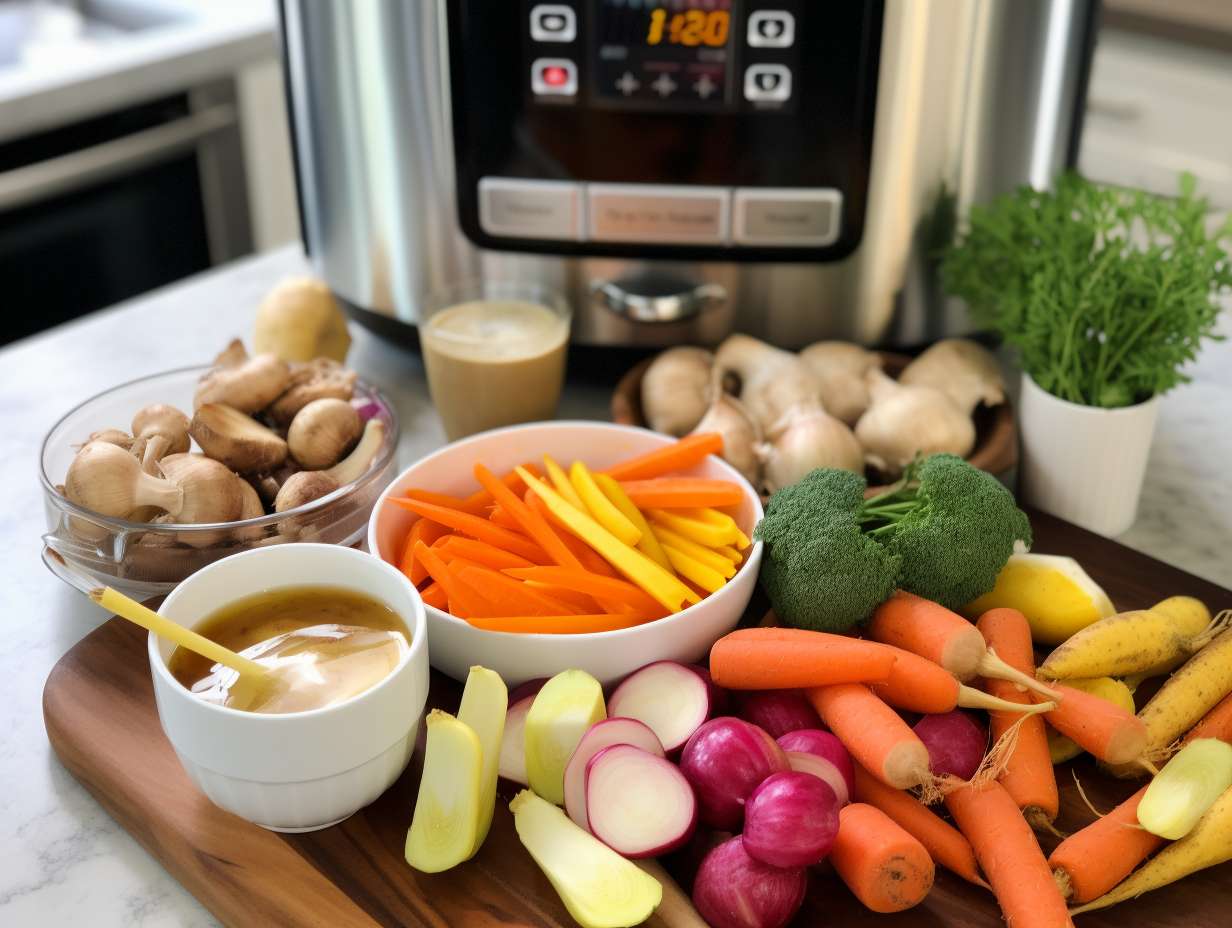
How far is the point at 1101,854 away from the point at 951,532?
23 cm

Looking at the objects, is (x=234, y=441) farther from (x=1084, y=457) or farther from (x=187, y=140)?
(x=187, y=140)

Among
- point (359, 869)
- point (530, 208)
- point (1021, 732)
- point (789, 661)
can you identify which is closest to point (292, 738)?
point (359, 869)

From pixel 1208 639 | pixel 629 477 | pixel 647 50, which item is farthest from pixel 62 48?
pixel 1208 639

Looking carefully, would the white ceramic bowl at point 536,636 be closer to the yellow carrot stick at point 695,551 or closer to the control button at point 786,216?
the yellow carrot stick at point 695,551

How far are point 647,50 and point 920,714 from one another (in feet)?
1.89

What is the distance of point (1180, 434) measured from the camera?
1206 mm

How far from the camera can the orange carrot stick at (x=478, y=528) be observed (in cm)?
91

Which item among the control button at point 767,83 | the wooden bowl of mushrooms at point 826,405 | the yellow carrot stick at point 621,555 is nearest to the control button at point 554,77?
the control button at point 767,83

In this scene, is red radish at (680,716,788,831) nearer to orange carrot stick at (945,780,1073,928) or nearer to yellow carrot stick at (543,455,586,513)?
orange carrot stick at (945,780,1073,928)

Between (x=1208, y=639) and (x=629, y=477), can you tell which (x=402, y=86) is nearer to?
(x=629, y=477)

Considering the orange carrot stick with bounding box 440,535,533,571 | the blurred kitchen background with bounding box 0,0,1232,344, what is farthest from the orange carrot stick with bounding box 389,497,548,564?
the blurred kitchen background with bounding box 0,0,1232,344

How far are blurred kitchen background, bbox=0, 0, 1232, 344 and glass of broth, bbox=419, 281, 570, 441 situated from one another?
0.74m

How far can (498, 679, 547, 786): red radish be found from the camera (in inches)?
30.4

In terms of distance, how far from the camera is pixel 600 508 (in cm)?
92
